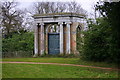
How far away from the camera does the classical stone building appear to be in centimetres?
2747

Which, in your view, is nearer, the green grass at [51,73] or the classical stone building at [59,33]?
the green grass at [51,73]

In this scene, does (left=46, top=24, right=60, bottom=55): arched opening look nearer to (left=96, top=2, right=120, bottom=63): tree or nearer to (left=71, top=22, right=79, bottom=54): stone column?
(left=71, top=22, right=79, bottom=54): stone column

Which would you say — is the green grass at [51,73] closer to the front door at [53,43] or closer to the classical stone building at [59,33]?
the classical stone building at [59,33]

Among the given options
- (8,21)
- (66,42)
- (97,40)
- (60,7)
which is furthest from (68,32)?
(60,7)

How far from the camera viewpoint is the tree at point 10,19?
3678 cm

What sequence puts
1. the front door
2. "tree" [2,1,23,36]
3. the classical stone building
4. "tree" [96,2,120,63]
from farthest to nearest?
1. "tree" [2,1,23,36]
2. the front door
3. the classical stone building
4. "tree" [96,2,120,63]

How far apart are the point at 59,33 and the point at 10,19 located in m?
12.0

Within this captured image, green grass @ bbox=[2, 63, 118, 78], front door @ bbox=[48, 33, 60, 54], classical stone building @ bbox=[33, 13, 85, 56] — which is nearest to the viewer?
green grass @ bbox=[2, 63, 118, 78]

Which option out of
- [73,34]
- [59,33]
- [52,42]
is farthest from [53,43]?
[73,34]

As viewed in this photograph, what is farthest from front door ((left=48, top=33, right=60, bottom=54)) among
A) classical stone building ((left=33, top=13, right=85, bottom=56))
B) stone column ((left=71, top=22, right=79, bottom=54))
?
stone column ((left=71, top=22, right=79, bottom=54))

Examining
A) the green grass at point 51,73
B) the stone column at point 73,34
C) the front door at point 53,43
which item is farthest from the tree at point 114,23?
the front door at point 53,43

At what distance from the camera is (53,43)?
29312 millimetres

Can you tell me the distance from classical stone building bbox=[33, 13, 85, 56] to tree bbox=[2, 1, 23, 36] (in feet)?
30.8

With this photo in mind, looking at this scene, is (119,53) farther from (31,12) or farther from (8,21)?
(31,12)
